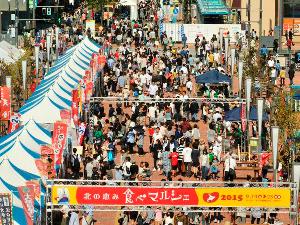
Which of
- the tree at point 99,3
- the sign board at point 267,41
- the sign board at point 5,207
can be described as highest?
the tree at point 99,3

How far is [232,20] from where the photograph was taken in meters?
95.6

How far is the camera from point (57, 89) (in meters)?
55.2

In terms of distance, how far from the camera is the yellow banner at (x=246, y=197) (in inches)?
1483

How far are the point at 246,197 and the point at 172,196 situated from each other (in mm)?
2104

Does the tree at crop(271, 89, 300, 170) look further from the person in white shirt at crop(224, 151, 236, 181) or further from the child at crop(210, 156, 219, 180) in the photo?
the child at crop(210, 156, 219, 180)

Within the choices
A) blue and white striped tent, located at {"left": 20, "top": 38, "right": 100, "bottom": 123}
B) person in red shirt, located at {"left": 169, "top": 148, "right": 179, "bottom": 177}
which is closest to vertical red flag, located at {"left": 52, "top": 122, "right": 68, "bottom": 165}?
person in red shirt, located at {"left": 169, "top": 148, "right": 179, "bottom": 177}

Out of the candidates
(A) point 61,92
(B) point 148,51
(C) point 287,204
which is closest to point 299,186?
(C) point 287,204

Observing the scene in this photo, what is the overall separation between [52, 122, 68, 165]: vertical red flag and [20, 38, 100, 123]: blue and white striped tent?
21.1 ft

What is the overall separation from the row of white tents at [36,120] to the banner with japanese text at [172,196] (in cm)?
160

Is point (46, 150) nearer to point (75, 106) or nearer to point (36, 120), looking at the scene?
point (75, 106)

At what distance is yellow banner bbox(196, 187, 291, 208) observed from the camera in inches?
1483

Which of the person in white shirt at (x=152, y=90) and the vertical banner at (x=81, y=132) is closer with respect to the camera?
the vertical banner at (x=81, y=132)

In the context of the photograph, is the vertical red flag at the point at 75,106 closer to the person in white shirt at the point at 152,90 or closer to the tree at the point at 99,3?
the person in white shirt at the point at 152,90

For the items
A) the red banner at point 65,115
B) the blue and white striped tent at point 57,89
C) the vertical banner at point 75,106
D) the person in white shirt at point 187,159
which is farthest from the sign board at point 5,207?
the blue and white striped tent at point 57,89
